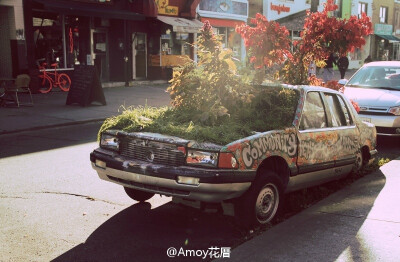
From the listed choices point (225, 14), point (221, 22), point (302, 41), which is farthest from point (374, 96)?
point (225, 14)

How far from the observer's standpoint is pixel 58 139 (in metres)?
9.98

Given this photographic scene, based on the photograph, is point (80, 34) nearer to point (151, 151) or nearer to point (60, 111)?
point (60, 111)

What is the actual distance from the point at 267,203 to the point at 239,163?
0.72 m

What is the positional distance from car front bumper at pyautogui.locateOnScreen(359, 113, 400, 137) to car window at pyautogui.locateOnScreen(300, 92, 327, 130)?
4.00m

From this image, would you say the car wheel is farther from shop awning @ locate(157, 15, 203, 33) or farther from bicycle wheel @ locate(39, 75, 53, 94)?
shop awning @ locate(157, 15, 203, 33)

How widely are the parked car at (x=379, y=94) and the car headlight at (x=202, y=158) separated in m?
5.94

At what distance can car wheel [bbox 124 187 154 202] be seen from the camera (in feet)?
18.3

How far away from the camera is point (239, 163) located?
456 cm

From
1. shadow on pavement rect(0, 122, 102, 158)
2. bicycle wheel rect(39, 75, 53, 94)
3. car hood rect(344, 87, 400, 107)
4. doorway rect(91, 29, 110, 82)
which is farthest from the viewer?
doorway rect(91, 29, 110, 82)

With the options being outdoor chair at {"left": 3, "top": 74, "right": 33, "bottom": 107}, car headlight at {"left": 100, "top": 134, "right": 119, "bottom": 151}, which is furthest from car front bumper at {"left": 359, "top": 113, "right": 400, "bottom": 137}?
outdoor chair at {"left": 3, "top": 74, "right": 33, "bottom": 107}

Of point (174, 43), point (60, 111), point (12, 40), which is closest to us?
point (60, 111)

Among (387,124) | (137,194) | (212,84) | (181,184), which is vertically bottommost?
(137,194)

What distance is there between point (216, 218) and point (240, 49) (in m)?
26.0

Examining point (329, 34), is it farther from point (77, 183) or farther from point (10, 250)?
point (10, 250)
